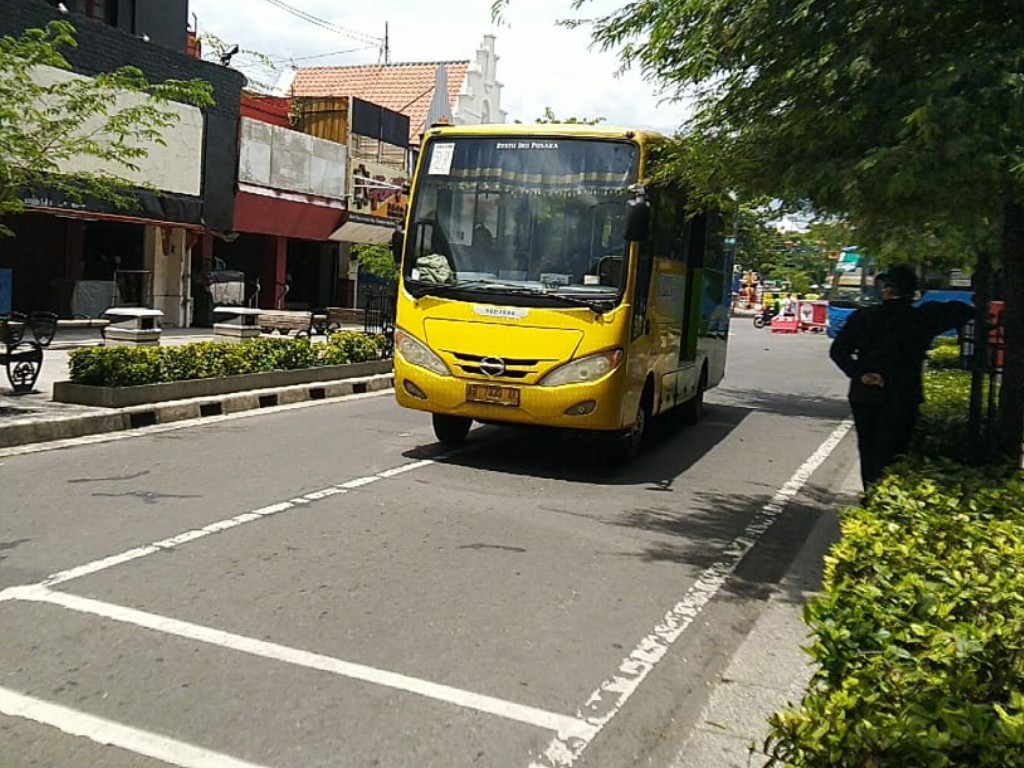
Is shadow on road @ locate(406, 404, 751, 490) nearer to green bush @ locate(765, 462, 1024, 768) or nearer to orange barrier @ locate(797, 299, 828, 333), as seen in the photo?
green bush @ locate(765, 462, 1024, 768)

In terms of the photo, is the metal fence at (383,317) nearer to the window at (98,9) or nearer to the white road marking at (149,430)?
the white road marking at (149,430)

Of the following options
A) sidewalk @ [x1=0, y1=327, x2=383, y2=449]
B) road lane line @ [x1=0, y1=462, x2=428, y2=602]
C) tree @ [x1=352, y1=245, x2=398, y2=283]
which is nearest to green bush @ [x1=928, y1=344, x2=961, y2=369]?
tree @ [x1=352, y1=245, x2=398, y2=283]

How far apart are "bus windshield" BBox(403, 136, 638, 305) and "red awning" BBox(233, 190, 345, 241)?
1576 cm

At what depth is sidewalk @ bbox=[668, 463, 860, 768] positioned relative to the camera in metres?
3.97

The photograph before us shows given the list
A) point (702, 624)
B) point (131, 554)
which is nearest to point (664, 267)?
point (702, 624)

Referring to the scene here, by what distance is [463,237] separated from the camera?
32.3 ft

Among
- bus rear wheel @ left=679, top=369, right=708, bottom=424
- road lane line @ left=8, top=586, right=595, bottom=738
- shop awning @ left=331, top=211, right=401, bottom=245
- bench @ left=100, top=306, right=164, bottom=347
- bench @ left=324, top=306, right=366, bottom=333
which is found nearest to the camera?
road lane line @ left=8, top=586, right=595, bottom=738

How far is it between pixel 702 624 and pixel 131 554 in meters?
3.32

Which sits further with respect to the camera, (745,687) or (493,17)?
(493,17)

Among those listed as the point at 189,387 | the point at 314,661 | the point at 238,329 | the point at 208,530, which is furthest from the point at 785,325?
the point at 314,661

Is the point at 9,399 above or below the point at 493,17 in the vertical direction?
below

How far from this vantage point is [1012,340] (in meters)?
6.34

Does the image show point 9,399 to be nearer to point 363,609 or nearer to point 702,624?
point 363,609

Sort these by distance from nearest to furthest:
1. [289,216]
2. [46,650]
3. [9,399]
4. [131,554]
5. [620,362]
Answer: [46,650]
[131,554]
[620,362]
[9,399]
[289,216]
